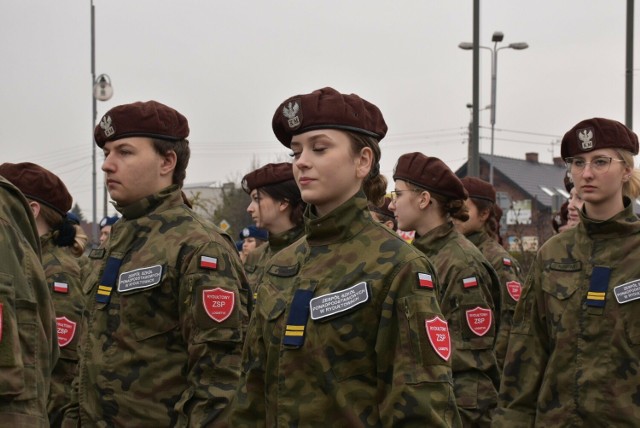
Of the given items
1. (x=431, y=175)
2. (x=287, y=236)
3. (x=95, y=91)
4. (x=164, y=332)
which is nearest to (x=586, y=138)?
(x=431, y=175)

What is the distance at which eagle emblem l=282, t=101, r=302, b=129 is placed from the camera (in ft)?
13.4

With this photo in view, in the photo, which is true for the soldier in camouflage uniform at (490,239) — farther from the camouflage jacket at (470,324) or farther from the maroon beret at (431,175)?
the maroon beret at (431,175)

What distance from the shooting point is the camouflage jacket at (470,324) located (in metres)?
6.53

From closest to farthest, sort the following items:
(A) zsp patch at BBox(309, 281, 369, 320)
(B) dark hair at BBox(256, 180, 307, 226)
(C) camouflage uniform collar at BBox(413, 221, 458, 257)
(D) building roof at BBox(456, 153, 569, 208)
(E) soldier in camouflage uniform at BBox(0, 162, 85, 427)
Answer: (A) zsp patch at BBox(309, 281, 369, 320) → (E) soldier in camouflage uniform at BBox(0, 162, 85, 427) → (C) camouflage uniform collar at BBox(413, 221, 458, 257) → (B) dark hair at BBox(256, 180, 307, 226) → (D) building roof at BBox(456, 153, 569, 208)

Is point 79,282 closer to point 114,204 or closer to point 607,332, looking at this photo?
point 114,204

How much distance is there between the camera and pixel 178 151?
5.33m

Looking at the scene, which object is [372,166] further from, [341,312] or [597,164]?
[597,164]

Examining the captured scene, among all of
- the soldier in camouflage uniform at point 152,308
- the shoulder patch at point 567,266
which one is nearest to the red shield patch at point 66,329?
the soldier in camouflage uniform at point 152,308

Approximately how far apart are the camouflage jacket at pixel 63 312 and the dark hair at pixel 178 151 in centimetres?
122

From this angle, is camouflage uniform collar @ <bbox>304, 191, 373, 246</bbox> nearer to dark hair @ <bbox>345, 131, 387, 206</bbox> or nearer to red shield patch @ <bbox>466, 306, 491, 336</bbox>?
dark hair @ <bbox>345, 131, 387, 206</bbox>

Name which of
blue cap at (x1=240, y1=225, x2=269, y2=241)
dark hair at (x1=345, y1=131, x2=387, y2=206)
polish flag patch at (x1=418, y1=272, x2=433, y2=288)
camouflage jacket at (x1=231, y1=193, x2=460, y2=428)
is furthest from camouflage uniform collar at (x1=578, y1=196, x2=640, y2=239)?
blue cap at (x1=240, y1=225, x2=269, y2=241)

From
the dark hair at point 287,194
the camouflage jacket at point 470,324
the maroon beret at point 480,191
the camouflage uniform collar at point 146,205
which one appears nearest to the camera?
the camouflage uniform collar at point 146,205

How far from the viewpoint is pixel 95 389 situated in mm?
4793

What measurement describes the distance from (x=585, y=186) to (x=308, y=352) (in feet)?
7.57
